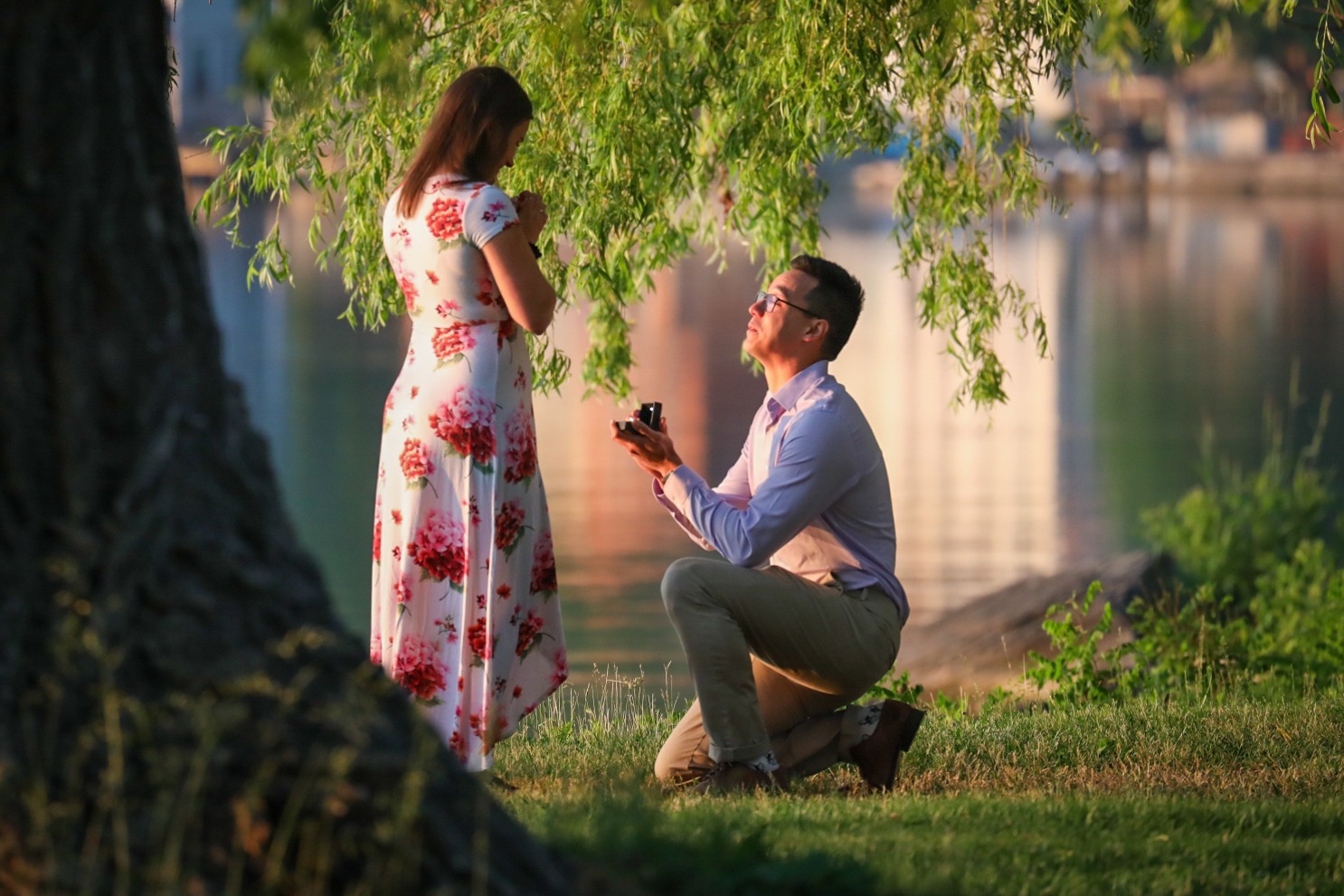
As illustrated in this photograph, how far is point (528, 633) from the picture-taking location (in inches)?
179

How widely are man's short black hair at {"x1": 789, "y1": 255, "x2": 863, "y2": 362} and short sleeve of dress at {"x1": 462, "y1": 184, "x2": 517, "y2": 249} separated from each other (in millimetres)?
831

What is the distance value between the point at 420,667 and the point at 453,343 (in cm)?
80

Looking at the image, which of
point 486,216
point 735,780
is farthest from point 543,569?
point 486,216

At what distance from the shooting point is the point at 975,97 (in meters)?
6.75

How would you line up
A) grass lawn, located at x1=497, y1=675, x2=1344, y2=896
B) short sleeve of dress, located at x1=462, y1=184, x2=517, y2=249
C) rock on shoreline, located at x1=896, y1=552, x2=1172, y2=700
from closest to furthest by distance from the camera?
grass lawn, located at x1=497, y1=675, x2=1344, y2=896 < short sleeve of dress, located at x1=462, y1=184, x2=517, y2=249 < rock on shoreline, located at x1=896, y1=552, x2=1172, y2=700

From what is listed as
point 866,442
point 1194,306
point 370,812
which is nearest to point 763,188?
point 866,442

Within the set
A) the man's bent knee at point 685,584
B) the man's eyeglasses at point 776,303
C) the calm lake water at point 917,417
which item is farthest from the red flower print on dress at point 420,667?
the calm lake water at point 917,417

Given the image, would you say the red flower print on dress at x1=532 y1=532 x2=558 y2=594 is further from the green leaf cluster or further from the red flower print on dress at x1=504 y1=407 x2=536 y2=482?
the green leaf cluster

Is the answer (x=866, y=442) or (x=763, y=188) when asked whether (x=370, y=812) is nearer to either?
(x=866, y=442)

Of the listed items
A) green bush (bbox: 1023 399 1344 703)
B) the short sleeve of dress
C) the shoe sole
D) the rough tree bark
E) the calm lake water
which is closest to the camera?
the rough tree bark

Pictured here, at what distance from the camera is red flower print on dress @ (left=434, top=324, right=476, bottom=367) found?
4395 mm

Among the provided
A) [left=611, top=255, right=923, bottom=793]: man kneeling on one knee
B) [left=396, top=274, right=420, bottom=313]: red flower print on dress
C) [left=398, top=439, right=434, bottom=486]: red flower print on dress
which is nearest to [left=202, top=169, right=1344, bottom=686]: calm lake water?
[left=611, top=255, right=923, bottom=793]: man kneeling on one knee

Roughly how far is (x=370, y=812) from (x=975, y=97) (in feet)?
15.7

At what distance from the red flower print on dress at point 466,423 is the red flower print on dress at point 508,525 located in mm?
133
